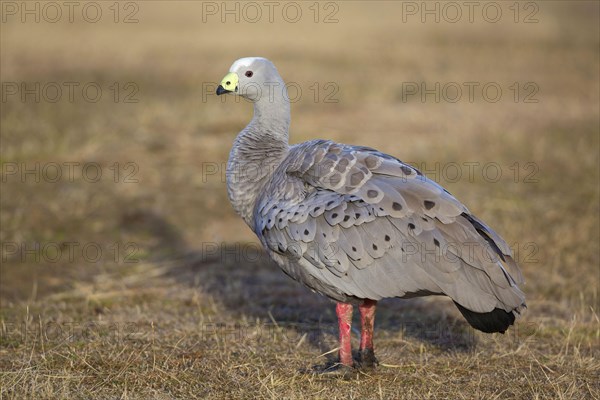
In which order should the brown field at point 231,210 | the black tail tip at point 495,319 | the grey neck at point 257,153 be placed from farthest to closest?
the grey neck at point 257,153, the brown field at point 231,210, the black tail tip at point 495,319

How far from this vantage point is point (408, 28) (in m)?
29.4

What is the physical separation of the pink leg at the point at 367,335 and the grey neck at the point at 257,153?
1.02 meters

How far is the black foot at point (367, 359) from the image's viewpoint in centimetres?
614

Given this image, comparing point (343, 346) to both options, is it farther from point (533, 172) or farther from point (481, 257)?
point (533, 172)

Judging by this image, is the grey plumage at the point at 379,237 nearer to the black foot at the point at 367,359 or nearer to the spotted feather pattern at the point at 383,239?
the spotted feather pattern at the point at 383,239

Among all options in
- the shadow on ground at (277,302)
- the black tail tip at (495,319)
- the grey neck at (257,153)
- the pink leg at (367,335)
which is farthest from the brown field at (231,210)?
the grey neck at (257,153)

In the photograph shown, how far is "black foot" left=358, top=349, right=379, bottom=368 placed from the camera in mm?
6145

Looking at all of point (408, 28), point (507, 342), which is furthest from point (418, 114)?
point (408, 28)

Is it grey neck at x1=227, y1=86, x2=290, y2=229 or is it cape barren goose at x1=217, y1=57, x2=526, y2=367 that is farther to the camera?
grey neck at x1=227, y1=86, x2=290, y2=229

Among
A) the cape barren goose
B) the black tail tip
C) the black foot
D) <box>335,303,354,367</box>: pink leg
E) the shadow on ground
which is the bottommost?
the shadow on ground

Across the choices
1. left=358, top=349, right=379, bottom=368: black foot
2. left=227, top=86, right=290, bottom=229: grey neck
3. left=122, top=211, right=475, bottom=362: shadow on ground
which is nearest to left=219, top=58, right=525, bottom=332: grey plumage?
left=227, top=86, right=290, bottom=229: grey neck

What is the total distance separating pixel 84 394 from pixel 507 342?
3.35 metres

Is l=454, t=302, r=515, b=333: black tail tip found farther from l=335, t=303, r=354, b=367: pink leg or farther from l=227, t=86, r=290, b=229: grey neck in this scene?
l=227, t=86, r=290, b=229: grey neck

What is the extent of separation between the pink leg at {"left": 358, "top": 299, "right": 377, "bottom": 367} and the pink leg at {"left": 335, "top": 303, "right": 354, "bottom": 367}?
0.10 metres
